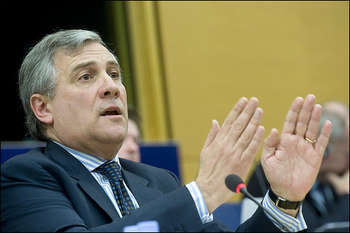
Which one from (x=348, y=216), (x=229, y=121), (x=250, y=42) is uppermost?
(x=229, y=121)

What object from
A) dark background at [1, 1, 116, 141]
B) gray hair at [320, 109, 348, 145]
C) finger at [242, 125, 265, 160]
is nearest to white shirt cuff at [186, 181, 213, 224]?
finger at [242, 125, 265, 160]

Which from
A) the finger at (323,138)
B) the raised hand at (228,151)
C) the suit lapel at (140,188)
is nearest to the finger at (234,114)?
the raised hand at (228,151)

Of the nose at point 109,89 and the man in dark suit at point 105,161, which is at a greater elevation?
the nose at point 109,89

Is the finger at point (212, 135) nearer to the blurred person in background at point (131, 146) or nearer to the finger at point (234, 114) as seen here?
the finger at point (234, 114)

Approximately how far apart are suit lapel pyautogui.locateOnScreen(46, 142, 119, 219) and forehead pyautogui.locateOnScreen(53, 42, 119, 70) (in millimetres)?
265

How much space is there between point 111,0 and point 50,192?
283 cm

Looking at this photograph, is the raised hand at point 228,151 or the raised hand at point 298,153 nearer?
the raised hand at point 228,151

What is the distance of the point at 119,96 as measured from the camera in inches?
80.0

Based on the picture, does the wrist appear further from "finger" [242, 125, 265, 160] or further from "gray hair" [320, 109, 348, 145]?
"gray hair" [320, 109, 348, 145]

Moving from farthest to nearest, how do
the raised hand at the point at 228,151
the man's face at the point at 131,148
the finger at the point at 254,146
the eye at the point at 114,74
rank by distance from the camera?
the man's face at the point at 131,148 < the eye at the point at 114,74 < the finger at the point at 254,146 < the raised hand at the point at 228,151

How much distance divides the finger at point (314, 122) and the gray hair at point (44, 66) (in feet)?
2.51

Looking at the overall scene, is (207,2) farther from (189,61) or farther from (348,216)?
(348,216)

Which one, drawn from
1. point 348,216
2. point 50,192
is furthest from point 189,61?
point 50,192

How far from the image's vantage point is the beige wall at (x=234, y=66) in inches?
179
